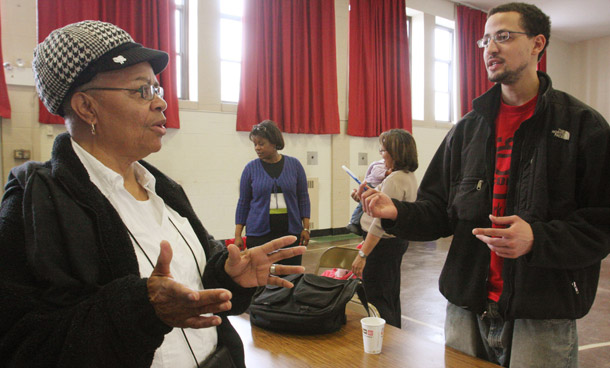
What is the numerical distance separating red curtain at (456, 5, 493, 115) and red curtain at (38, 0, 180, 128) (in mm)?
5979

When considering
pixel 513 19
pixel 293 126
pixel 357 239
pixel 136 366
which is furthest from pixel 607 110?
pixel 136 366

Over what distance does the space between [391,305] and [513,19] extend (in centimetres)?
175

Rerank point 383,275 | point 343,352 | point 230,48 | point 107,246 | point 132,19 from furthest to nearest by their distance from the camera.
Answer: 1. point 230,48
2. point 132,19
3. point 383,275
4. point 343,352
5. point 107,246

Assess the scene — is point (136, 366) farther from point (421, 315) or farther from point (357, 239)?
point (357, 239)

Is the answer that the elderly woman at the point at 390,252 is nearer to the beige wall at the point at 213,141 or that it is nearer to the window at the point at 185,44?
the beige wall at the point at 213,141

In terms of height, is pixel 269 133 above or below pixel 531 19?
below

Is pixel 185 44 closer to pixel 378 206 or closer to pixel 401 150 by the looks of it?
pixel 401 150

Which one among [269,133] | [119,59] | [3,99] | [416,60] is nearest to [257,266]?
[119,59]

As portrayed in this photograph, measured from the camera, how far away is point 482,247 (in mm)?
1448

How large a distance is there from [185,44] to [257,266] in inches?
207

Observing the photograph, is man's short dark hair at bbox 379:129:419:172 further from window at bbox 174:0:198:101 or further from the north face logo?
window at bbox 174:0:198:101

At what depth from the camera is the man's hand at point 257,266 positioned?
1077 mm

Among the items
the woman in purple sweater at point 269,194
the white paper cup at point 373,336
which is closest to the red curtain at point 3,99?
the woman in purple sweater at point 269,194

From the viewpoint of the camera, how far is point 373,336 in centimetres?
136
